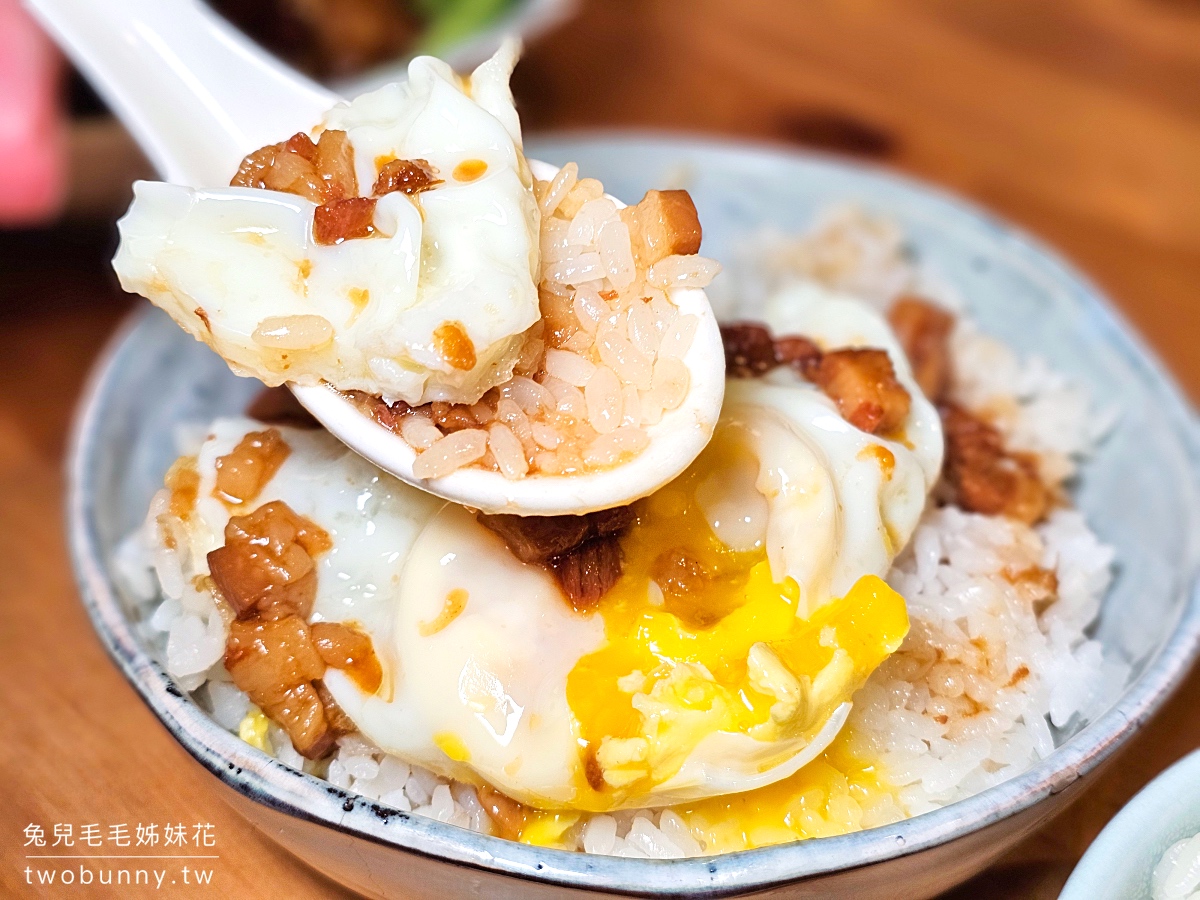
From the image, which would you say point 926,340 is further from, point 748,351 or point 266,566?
point 266,566

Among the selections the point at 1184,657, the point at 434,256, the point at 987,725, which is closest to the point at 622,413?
the point at 434,256

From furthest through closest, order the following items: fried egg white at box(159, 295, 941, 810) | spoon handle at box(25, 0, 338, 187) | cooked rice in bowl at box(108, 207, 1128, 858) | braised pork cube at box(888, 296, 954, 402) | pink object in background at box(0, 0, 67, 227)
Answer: pink object in background at box(0, 0, 67, 227) → braised pork cube at box(888, 296, 954, 402) → spoon handle at box(25, 0, 338, 187) → cooked rice in bowl at box(108, 207, 1128, 858) → fried egg white at box(159, 295, 941, 810)

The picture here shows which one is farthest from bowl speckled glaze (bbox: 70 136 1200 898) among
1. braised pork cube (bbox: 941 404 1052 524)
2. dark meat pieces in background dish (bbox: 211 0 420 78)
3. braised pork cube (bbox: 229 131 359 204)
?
dark meat pieces in background dish (bbox: 211 0 420 78)

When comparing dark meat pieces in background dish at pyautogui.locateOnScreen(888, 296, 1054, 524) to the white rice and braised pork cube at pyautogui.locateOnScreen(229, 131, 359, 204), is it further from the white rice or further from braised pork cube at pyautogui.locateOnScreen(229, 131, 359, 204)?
braised pork cube at pyautogui.locateOnScreen(229, 131, 359, 204)

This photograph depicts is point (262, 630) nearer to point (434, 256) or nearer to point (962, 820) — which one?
point (434, 256)

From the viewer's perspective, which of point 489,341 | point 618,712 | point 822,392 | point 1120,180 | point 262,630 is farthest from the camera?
point 1120,180

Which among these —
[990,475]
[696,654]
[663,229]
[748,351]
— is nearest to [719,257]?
[748,351]

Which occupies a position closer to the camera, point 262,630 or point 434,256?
point 434,256
